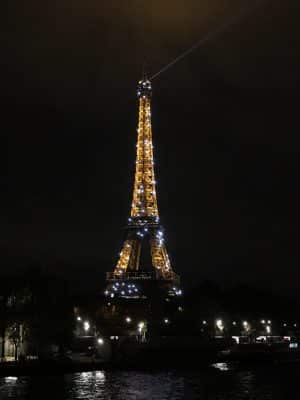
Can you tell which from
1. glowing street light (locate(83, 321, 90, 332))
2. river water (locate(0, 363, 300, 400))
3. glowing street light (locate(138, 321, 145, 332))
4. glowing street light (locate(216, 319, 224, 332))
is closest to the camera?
river water (locate(0, 363, 300, 400))

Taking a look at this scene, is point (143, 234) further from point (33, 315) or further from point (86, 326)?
point (33, 315)

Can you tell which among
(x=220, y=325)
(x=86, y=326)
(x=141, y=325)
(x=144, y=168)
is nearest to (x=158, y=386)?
(x=141, y=325)

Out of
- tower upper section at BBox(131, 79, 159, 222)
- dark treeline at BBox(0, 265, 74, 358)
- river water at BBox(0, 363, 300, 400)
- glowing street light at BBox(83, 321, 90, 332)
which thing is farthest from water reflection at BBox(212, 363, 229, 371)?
tower upper section at BBox(131, 79, 159, 222)

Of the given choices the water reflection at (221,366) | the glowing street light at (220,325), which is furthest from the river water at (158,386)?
the glowing street light at (220,325)

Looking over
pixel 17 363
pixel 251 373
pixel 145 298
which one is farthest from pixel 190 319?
pixel 17 363

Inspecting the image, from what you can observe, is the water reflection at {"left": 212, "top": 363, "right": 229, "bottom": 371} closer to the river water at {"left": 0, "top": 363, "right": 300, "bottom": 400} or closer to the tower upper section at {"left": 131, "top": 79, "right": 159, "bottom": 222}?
the river water at {"left": 0, "top": 363, "right": 300, "bottom": 400}

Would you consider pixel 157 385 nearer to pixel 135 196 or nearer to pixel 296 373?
pixel 296 373
